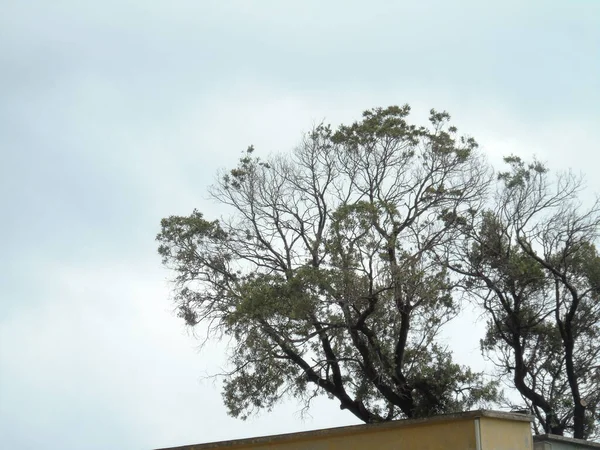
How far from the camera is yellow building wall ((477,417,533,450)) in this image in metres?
11.8

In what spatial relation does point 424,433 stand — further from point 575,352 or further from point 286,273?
point 575,352

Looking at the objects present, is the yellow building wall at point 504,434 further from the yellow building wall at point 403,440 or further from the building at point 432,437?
the yellow building wall at point 403,440

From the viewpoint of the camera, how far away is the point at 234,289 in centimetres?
2086

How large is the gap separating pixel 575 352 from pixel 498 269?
3567 mm

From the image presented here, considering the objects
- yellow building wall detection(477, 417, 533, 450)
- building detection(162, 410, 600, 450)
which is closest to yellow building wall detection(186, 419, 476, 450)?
building detection(162, 410, 600, 450)

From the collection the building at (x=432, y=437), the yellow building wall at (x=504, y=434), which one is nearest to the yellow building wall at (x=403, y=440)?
the building at (x=432, y=437)

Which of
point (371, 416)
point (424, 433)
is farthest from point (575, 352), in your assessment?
point (424, 433)

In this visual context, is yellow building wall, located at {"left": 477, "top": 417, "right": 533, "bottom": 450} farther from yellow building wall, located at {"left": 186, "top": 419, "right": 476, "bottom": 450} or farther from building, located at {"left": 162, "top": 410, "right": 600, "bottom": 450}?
yellow building wall, located at {"left": 186, "top": 419, "right": 476, "bottom": 450}

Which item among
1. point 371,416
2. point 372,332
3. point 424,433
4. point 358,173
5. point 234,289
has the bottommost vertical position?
point 424,433

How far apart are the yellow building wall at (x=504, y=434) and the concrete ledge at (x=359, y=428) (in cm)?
7

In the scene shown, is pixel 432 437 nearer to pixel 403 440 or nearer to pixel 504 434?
pixel 403 440

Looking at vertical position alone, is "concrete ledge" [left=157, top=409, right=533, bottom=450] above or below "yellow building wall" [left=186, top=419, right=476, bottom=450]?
above

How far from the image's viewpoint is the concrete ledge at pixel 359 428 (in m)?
11.8

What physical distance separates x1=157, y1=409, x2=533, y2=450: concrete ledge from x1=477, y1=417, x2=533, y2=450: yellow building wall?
74mm
